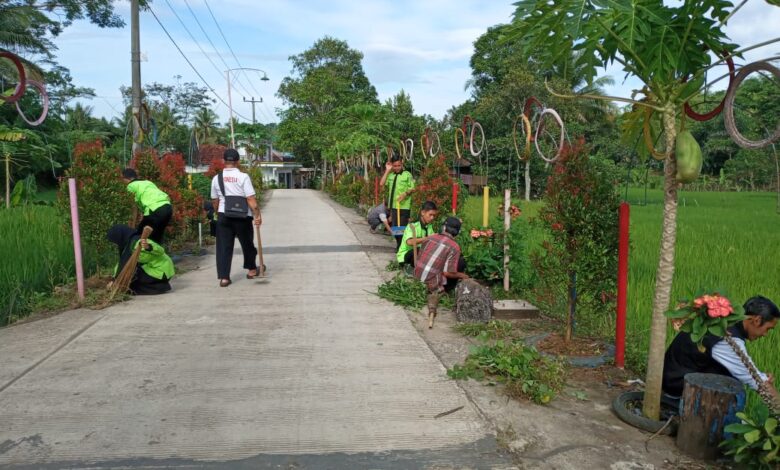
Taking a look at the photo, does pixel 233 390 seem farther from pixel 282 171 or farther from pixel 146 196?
pixel 282 171

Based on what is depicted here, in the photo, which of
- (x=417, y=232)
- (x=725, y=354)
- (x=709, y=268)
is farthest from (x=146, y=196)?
(x=709, y=268)

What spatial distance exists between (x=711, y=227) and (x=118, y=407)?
14244 mm

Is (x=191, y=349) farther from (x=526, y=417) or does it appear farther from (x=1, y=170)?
(x=1, y=170)

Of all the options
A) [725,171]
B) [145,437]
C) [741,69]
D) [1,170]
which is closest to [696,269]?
[741,69]

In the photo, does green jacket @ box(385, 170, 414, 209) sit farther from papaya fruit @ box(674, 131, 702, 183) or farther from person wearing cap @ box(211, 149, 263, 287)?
papaya fruit @ box(674, 131, 702, 183)

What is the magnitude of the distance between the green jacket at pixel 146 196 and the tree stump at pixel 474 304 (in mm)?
3815

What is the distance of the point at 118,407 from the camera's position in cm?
371

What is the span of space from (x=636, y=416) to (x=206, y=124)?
60.2 metres

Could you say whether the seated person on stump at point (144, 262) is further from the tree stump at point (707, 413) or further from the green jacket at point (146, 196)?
the tree stump at point (707, 413)

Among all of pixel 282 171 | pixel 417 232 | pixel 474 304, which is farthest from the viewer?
pixel 282 171

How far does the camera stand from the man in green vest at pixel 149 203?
22.6 feet

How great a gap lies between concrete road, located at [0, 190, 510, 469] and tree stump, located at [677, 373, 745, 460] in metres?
1.08

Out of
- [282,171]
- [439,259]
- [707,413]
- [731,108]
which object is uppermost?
[282,171]

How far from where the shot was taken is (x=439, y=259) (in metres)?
5.99
